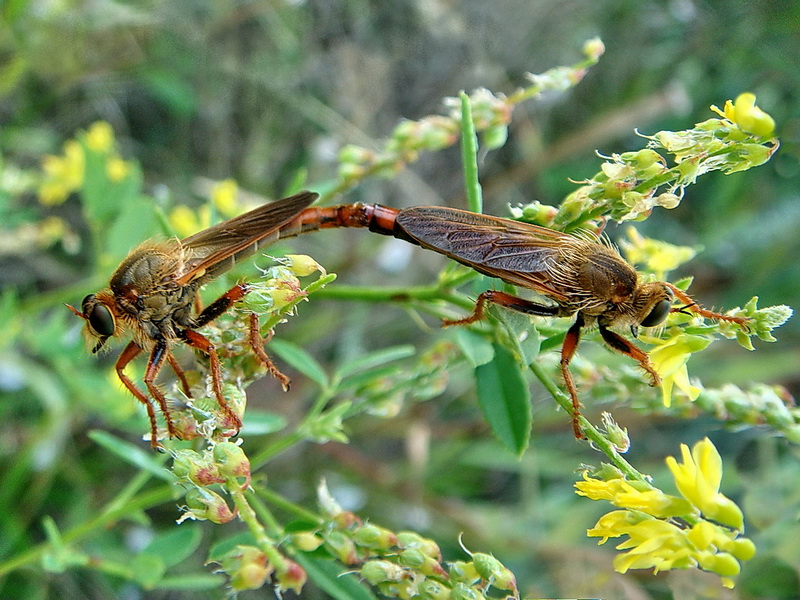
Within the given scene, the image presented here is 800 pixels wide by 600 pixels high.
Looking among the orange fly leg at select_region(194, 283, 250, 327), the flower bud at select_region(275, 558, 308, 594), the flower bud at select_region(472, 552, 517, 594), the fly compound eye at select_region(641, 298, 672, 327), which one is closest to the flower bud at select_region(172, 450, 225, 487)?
the flower bud at select_region(275, 558, 308, 594)

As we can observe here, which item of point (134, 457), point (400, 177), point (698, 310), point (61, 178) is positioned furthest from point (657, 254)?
point (61, 178)

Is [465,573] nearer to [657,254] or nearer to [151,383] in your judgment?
[151,383]

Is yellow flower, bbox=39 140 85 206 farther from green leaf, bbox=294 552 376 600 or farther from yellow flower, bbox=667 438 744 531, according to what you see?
yellow flower, bbox=667 438 744 531

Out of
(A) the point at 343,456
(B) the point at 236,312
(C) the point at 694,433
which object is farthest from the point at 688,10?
(B) the point at 236,312

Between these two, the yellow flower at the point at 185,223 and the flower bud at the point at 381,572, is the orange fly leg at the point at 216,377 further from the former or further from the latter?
the yellow flower at the point at 185,223

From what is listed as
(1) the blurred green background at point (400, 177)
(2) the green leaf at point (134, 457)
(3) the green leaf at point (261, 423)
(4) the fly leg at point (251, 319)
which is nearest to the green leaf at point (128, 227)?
(1) the blurred green background at point (400, 177)

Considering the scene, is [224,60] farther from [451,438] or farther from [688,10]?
[688,10]
